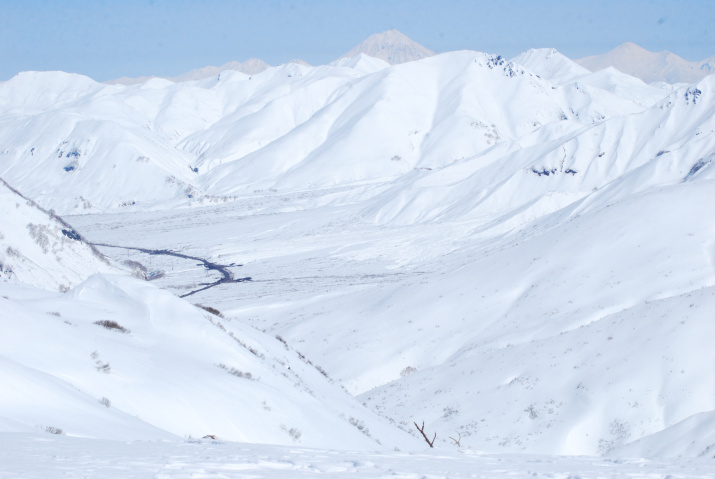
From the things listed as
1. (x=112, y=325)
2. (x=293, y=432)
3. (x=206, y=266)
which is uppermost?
(x=206, y=266)

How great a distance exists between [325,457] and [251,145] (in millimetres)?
182702

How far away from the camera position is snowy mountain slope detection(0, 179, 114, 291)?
147 feet

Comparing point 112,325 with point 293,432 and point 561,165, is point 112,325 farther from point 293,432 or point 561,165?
point 561,165

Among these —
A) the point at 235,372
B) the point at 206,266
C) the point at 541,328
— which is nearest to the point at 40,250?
the point at 206,266

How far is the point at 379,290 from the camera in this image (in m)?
46.7

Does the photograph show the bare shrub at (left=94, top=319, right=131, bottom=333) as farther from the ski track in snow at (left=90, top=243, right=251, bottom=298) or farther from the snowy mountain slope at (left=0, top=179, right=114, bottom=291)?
the ski track in snow at (left=90, top=243, right=251, bottom=298)

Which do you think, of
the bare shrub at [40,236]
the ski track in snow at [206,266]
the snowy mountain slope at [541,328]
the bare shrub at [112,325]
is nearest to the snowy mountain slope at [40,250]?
the bare shrub at [40,236]

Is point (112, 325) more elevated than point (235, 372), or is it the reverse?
point (112, 325)

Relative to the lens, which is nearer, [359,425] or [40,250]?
[359,425]

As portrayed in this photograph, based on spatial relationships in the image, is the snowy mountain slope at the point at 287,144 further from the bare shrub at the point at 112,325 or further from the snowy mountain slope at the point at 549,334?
the bare shrub at the point at 112,325

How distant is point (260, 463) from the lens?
8.09 metres

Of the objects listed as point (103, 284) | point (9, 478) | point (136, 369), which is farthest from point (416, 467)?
point (103, 284)

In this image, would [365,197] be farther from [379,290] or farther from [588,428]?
[588,428]

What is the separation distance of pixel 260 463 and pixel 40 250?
155ft
